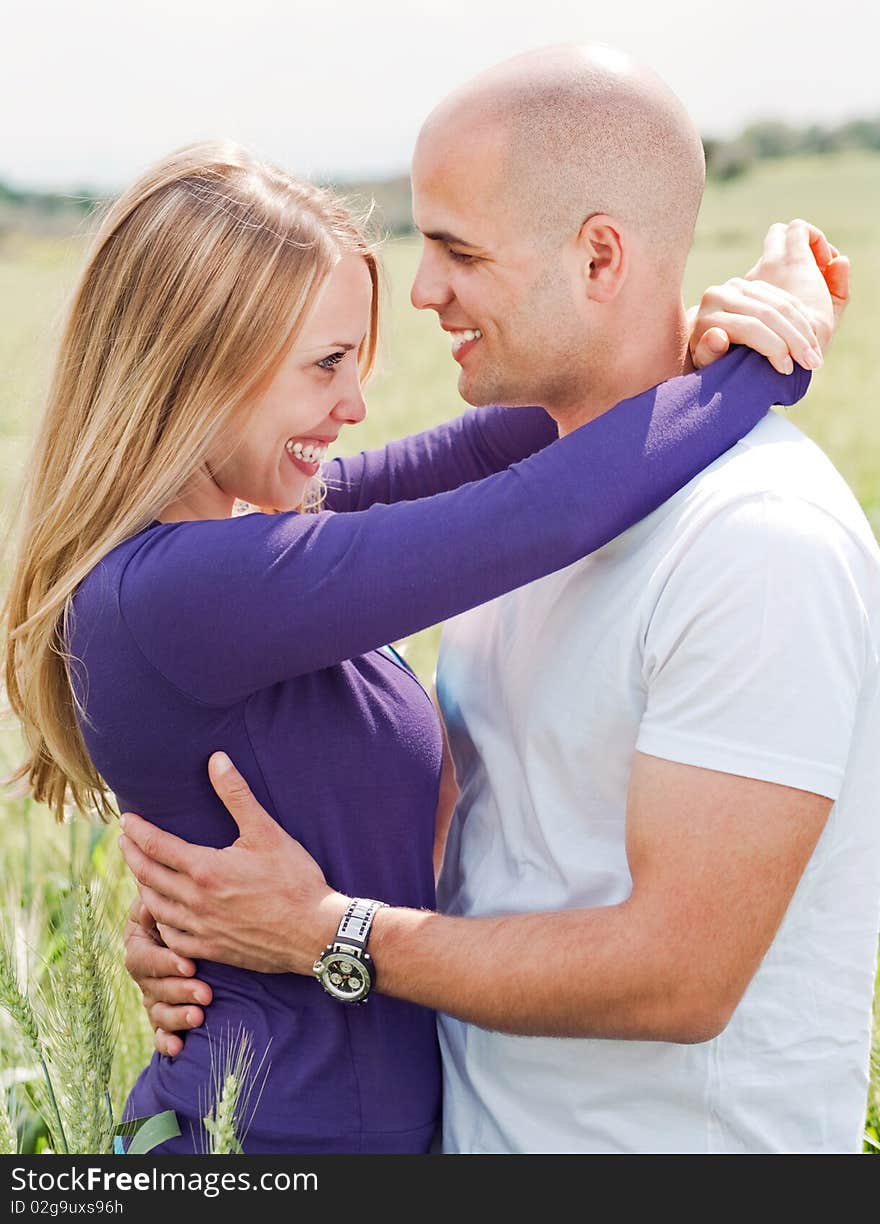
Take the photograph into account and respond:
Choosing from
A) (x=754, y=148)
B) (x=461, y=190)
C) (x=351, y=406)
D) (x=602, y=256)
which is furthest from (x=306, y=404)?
(x=754, y=148)

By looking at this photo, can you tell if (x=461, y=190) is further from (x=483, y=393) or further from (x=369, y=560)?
(x=369, y=560)

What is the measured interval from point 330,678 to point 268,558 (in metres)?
0.29

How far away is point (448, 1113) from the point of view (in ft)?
7.58

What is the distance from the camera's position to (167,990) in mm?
2316

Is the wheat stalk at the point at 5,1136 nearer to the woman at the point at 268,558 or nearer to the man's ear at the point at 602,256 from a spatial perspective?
the woman at the point at 268,558

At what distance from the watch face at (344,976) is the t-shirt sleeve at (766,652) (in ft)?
1.86

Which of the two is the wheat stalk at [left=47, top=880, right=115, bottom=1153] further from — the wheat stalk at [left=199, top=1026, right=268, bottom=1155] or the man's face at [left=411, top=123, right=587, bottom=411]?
the man's face at [left=411, top=123, right=587, bottom=411]

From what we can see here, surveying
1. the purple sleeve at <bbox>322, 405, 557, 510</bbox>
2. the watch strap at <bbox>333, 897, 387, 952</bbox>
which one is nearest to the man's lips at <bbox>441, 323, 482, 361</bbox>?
the purple sleeve at <bbox>322, 405, 557, 510</bbox>

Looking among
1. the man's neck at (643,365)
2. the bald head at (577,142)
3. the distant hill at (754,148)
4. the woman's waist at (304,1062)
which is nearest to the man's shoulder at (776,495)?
the man's neck at (643,365)

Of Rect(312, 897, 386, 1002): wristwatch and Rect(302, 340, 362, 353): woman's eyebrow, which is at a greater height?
Rect(302, 340, 362, 353): woman's eyebrow

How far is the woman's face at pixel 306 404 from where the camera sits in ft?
7.70

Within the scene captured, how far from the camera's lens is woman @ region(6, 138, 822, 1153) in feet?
6.71

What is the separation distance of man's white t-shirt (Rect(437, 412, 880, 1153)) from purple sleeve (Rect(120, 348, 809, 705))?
0.40 ft

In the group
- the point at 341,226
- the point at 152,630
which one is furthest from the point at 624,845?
the point at 341,226
